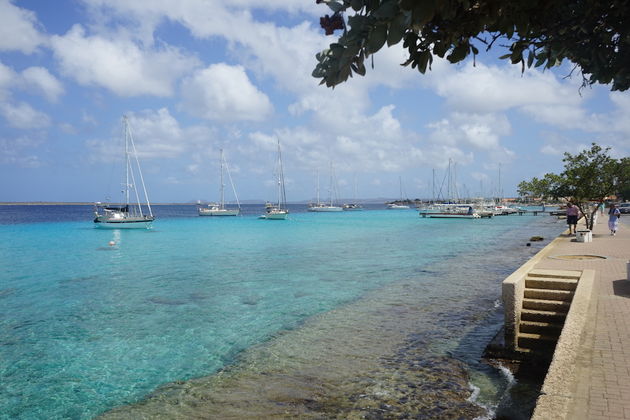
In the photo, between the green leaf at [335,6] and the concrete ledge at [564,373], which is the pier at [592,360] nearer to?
the concrete ledge at [564,373]

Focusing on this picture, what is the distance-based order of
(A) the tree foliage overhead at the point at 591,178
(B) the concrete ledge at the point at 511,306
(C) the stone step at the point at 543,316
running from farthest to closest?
(A) the tree foliage overhead at the point at 591,178, (C) the stone step at the point at 543,316, (B) the concrete ledge at the point at 511,306

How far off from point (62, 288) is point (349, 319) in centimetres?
1251

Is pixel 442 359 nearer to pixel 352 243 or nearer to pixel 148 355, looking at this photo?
pixel 148 355

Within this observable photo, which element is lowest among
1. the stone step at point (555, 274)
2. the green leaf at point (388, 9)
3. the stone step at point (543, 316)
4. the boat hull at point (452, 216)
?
the boat hull at point (452, 216)

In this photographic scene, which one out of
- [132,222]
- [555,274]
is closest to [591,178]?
[555,274]

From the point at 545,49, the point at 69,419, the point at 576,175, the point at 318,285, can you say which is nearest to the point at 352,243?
the point at 576,175

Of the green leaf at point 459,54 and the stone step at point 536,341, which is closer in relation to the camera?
the green leaf at point 459,54

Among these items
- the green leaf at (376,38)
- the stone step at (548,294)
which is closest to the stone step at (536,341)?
the stone step at (548,294)

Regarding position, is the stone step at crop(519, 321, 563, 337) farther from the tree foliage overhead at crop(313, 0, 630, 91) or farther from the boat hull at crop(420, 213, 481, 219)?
the boat hull at crop(420, 213, 481, 219)

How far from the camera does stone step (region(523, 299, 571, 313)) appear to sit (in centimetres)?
853

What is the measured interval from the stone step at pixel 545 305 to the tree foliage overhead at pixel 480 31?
18.9 feet

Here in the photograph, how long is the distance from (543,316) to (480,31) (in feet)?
23.9

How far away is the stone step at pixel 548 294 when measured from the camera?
8.81 m

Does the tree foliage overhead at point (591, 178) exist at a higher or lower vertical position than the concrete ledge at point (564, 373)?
higher
